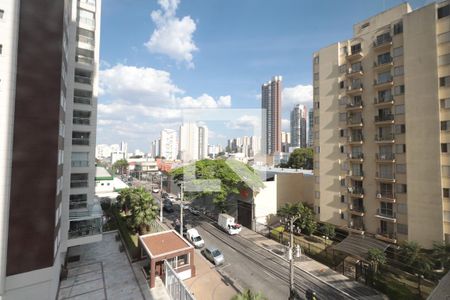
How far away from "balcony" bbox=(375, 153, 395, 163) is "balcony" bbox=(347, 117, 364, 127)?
3939 millimetres

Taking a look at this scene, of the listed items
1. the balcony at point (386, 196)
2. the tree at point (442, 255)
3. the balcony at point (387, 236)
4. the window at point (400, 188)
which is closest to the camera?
the tree at point (442, 255)

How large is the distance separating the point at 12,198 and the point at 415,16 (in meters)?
36.1

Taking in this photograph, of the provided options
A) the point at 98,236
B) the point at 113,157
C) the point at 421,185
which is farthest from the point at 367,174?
the point at 113,157

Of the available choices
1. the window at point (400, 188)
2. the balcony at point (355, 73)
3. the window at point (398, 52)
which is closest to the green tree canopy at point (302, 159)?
the balcony at point (355, 73)

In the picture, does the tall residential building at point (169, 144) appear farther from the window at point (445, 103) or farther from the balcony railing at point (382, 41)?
the window at point (445, 103)

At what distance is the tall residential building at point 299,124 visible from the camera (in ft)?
419

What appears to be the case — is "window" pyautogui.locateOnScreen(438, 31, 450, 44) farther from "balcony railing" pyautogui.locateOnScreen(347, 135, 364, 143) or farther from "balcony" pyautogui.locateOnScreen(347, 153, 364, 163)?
"balcony" pyautogui.locateOnScreen(347, 153, 364, 163)

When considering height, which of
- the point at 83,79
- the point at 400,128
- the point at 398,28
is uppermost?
the point at 398,28

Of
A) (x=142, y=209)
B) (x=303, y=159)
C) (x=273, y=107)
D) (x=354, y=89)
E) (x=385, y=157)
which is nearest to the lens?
(x=385, y=157)

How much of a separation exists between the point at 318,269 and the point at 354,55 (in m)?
24.2

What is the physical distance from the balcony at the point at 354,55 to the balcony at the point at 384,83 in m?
3.69

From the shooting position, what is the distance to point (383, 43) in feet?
80.3

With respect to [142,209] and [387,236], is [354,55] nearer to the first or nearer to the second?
[387,236]

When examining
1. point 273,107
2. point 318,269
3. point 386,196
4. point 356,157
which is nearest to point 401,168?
point 386,196
